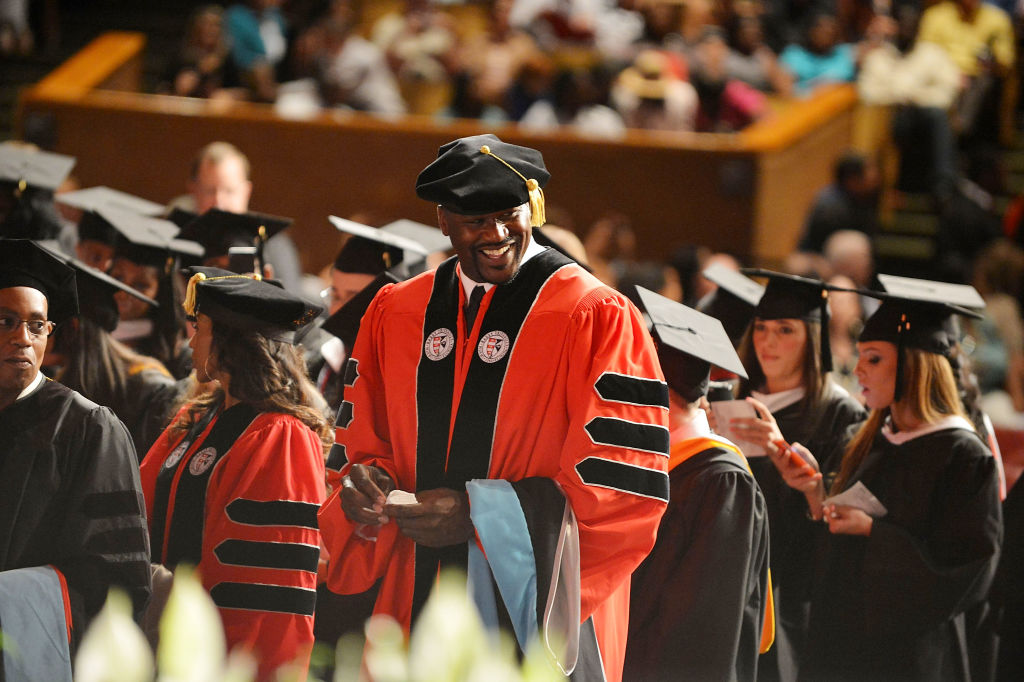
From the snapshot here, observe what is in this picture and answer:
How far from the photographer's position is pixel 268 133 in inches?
417

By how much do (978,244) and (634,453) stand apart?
741 cm

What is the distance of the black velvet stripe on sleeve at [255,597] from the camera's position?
11.2 ft

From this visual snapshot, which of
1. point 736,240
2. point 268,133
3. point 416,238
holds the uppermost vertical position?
point 416,238

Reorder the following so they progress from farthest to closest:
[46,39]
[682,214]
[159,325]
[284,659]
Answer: [46,39] < [682,214] < [159,325] < [284,659]

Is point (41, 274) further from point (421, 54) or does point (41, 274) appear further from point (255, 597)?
point (421, 54)

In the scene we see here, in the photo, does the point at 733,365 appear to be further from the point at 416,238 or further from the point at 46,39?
the point at 46,39

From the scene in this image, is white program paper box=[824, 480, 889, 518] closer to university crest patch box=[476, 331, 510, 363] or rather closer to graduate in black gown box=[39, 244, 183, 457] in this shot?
university crest patch box=[476, 331, 510, 363]

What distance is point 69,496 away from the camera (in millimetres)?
3072

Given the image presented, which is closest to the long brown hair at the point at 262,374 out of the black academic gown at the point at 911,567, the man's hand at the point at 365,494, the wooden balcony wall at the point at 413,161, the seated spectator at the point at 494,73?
the man's hand at the point at 365,494

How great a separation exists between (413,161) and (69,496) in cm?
759

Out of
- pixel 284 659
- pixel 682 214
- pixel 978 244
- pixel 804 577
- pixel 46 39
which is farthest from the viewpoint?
pixel 46 39

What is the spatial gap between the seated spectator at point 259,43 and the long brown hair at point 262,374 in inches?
318

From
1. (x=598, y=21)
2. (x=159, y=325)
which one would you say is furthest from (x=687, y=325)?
(x=598, y=21)

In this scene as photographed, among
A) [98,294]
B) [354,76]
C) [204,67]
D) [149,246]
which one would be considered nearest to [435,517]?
[98,294]
